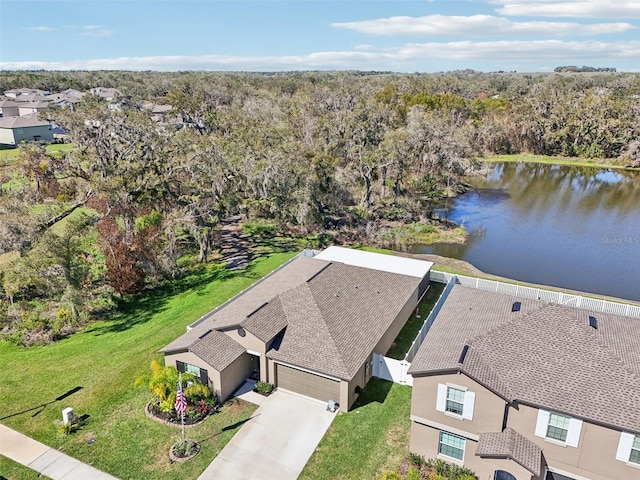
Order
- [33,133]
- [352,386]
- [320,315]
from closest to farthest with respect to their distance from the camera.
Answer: [352,386] → [320,315] → [33,133]

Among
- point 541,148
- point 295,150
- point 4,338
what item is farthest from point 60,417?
point 541,148

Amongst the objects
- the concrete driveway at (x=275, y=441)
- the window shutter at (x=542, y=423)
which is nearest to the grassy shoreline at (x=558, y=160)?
the concrete driveway at (x=275, y=441)

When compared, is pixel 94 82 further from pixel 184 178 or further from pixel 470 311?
pixel 470 311

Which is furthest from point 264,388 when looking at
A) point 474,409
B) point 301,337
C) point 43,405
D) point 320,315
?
point 43,405

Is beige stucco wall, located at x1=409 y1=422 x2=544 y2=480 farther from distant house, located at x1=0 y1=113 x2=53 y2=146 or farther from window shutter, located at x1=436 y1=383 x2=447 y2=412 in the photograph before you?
distant house, located at x1=0 y1=113 x2=53 y2=146

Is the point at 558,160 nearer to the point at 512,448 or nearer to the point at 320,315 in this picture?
the point at 320,315

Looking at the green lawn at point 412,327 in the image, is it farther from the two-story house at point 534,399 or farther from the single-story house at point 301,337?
Result: the two-story house at point 534,399
